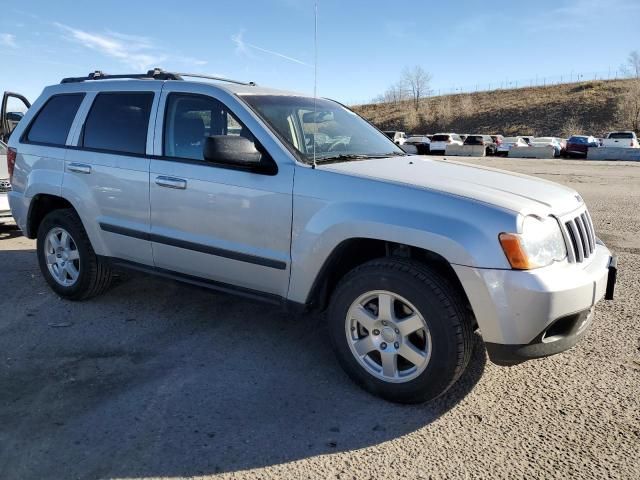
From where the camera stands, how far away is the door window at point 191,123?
3912 millimetres

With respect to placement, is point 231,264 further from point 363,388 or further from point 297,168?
point 363,388

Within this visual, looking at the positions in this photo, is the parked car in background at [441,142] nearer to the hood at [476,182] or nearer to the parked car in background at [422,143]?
the parked car in background at [422,143]

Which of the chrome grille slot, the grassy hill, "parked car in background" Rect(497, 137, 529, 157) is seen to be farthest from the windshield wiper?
the grassy hill

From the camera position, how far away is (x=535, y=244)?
9.18 feet

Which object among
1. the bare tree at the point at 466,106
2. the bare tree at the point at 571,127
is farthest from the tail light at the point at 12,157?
the bare tree at the point at 466,106

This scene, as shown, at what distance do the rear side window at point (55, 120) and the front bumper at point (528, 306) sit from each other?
365cm

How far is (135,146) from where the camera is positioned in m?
4.21

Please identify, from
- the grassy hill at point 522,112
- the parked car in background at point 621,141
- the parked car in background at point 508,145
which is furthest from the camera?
the grassy hill at point 522,112

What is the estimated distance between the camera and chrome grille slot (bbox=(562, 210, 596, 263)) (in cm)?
300

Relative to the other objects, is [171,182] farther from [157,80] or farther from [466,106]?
[466,106]

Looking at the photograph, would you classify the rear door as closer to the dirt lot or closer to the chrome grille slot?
the dirt lot

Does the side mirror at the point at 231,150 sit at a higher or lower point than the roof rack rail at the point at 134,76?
lower

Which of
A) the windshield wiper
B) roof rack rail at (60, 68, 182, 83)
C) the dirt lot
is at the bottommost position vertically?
the dirt lot

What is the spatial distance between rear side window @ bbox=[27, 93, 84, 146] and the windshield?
186 centimetres
